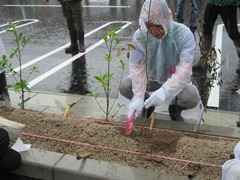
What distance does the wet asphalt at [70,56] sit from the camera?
454cm

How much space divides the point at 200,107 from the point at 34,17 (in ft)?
23.2

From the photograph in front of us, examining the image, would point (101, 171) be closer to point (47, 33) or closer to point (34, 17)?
point (47, 33)

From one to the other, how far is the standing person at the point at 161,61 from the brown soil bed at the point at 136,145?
269 mm

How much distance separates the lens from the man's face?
2.79m

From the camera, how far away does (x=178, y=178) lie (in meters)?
2.27

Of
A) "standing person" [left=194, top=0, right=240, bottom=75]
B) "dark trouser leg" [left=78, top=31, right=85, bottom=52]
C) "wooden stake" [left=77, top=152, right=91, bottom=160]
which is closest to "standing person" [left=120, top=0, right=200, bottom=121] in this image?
"wooden stake" [left=77, top=152, right=91, bottom=160]

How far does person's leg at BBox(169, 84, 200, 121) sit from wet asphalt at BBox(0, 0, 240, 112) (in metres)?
0.74

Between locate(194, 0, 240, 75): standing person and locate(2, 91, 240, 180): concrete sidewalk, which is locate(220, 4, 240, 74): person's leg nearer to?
locate(194, 0, 240, 75): standing person

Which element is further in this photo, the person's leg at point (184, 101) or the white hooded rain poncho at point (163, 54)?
the person's leg at point (184, 101)

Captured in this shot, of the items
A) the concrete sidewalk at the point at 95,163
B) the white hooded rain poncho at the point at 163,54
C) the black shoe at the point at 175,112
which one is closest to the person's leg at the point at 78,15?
the concrete sidewalk at the point at 95,163

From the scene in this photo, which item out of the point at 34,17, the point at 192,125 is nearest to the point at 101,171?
the point at 192,125

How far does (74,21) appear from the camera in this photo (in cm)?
580

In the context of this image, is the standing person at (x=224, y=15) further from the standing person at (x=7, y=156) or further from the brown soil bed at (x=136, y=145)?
the standing person at (x=7, y=156)

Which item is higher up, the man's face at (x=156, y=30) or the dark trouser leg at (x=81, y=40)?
the man's face at (x=156, y=30)
